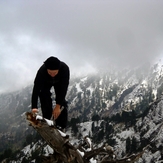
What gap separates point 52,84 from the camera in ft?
25.0

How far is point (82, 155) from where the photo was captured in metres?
6.68

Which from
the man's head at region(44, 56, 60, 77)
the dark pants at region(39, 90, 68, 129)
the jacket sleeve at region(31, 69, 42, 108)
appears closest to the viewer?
the man's head at region(44, 56, 60, 77)

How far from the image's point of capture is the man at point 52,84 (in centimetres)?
675

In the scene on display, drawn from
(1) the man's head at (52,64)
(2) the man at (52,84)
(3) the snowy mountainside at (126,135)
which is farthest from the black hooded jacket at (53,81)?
(3) the snowy mountainside at (126,135)

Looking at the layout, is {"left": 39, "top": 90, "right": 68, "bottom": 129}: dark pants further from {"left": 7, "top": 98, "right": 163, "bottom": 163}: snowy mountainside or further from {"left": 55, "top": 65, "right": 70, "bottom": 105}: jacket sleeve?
{"left": 7, "top": 98, "right": 163, "bottom": 163}: snowy mountainside

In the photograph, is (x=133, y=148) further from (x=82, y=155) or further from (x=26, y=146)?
(x=82, y=155)

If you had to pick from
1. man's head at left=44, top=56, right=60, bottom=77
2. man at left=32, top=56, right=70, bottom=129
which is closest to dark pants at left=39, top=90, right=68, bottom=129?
man at left=32, top=56, right=70, bottom=129

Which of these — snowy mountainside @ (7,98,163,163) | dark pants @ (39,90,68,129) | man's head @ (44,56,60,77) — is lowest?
dark pants @ (39,90,68,129)

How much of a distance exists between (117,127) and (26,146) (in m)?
69.9

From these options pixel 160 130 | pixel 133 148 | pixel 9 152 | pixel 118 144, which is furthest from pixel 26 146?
pixel 160 130

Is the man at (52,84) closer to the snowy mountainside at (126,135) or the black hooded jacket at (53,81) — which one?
the black hooded jacket at (53,81)

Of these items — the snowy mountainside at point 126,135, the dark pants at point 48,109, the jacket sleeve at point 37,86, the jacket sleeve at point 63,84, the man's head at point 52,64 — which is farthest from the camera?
the snowy mountainside at point 126,135

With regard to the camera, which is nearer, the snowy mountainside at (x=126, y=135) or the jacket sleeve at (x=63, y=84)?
the jacket sleeve at (x=63, y=84)

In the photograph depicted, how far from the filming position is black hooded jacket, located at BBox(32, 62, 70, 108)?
7.11m
